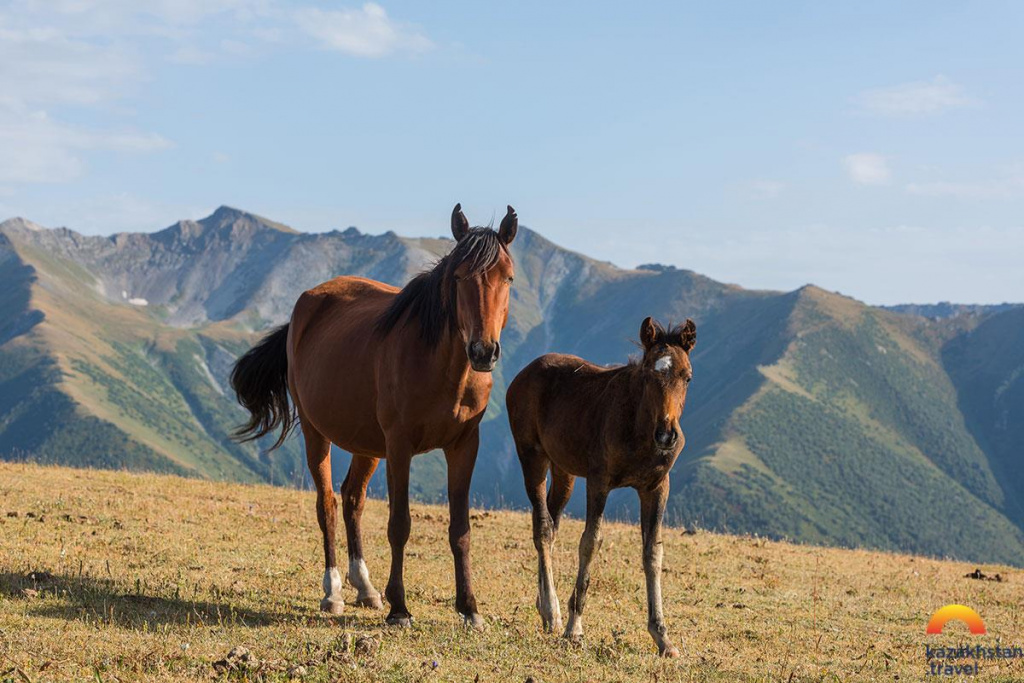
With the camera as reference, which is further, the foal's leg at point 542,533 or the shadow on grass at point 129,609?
the foal's leg at point 542,533

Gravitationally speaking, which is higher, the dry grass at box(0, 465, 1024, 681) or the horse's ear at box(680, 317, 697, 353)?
the horse's ear at box(680, 317, 697, 353)

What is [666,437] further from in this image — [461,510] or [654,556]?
[461,510]

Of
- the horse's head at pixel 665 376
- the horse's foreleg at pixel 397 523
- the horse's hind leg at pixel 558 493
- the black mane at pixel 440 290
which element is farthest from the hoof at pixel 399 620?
the horse's head at pixel 665 376

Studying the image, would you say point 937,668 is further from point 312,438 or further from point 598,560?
point 312,438

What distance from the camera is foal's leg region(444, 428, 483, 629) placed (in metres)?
10.9

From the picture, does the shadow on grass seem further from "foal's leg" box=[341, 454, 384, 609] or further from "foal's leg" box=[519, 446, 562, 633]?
→ "foal's leg" box=[519, 446, 562, 633]

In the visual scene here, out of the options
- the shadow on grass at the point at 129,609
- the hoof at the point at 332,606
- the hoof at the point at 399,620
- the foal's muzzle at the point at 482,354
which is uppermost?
the foal's muzzle at the point at 482,354

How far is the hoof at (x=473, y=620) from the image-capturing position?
1061 cm

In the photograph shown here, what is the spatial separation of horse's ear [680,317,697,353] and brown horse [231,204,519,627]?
1861mm

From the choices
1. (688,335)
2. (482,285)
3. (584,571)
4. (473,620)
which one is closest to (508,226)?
(482,285)

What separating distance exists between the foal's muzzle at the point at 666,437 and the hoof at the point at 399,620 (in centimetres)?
345

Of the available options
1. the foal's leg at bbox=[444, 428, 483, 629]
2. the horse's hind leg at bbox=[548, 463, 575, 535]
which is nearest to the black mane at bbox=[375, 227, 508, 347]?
the foal's leg at bbox=[444, 428, 483, 629]

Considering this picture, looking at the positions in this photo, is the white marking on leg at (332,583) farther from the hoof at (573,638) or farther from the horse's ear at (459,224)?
the horse's ear at (459,224)

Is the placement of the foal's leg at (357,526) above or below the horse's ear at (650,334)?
below
